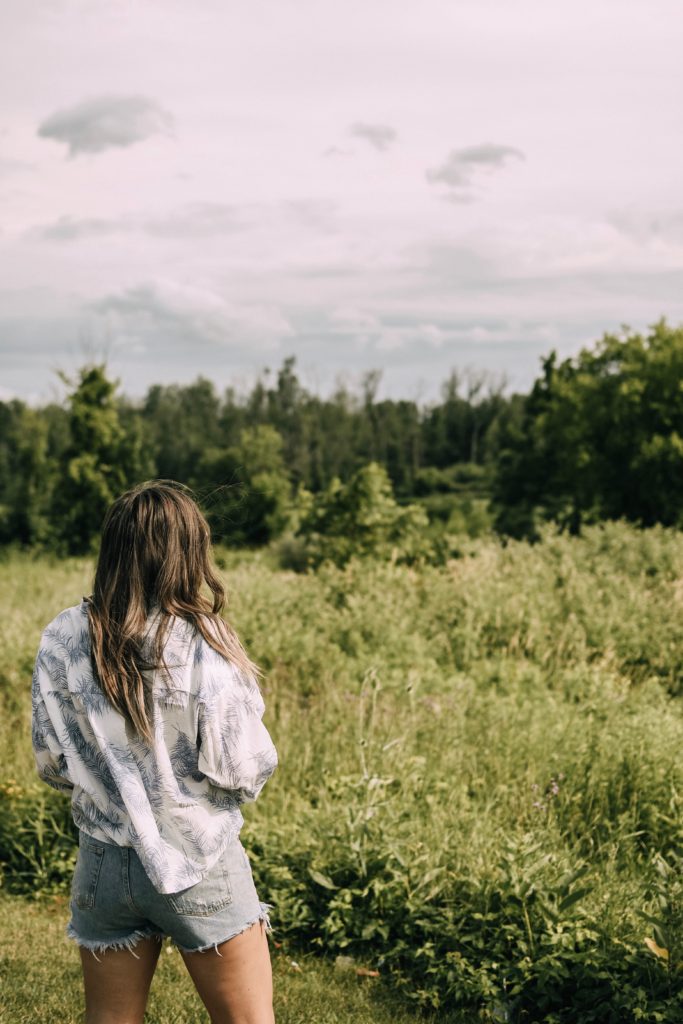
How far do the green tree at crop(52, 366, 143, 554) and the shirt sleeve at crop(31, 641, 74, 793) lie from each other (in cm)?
2176

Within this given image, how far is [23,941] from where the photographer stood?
12.9 feet

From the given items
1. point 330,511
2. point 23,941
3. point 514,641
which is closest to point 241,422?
point 330,511

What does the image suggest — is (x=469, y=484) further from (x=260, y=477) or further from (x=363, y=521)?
(x=363, y=521)

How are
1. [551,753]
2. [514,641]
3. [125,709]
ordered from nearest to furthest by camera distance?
[125,709]
[551,753]
[514,641]

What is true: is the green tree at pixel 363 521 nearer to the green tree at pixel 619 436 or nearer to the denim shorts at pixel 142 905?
the green tree at pixel 619 436

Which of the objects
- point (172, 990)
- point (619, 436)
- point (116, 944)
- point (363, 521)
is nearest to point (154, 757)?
point (116, 944)

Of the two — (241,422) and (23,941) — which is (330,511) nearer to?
(23,941)

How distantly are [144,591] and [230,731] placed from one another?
384mm

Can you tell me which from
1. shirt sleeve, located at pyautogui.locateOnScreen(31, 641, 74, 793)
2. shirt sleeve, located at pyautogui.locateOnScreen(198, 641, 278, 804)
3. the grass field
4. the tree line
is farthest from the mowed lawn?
the tree line

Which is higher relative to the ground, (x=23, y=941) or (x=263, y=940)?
(x=263, y=940)

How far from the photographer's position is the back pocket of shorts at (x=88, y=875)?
2.07 meters

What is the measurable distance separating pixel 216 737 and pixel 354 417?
4724cm

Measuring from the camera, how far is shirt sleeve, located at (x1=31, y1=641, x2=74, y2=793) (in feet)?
6.85

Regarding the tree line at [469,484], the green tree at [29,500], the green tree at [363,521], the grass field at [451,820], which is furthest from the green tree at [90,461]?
the grass field at [451,820]
